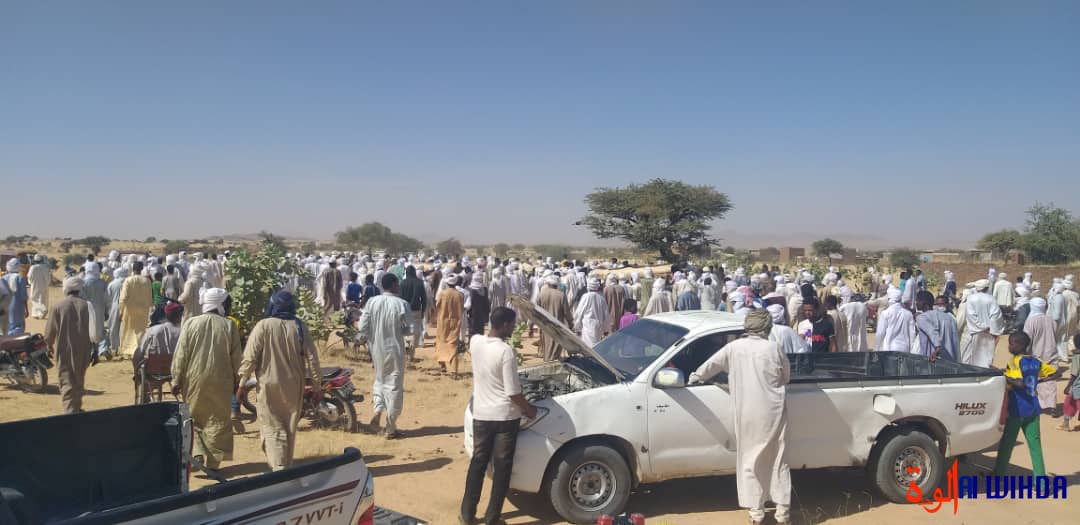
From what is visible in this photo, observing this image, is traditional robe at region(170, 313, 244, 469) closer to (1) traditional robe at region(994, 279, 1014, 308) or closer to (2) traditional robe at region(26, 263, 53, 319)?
(2) traditional robe at region(26, 263, 53, 319)

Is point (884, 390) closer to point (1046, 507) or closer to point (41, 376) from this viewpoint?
point (1046, 507)

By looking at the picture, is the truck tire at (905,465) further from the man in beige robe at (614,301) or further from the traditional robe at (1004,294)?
the traditional robe at (1004,294)

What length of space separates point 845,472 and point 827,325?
2307 mm

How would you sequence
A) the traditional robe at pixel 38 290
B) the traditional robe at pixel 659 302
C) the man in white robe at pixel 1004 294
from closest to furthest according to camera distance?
1. the traditional robe at pixel 659 302
2. the man in white robe at pixel 1004 294
3. the traditional robe at pixel 38 290

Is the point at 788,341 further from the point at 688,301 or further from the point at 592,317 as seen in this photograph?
the point at 688,301

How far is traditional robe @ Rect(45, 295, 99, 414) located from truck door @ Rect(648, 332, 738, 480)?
254 inches

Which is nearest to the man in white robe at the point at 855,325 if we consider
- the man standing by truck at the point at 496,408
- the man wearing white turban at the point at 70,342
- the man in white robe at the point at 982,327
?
the man in white robe at the point at 982,327

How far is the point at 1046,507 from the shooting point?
6109 millimetres

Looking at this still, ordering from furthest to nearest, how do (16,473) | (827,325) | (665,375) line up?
(827,325) → (665,375) → (16,473)

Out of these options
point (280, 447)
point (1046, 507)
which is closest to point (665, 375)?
point (280, 447)

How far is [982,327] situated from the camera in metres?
10.9

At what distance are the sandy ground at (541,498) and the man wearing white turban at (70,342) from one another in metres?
1.60

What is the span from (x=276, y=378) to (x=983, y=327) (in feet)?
34.7

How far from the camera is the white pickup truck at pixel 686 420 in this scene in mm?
5344
